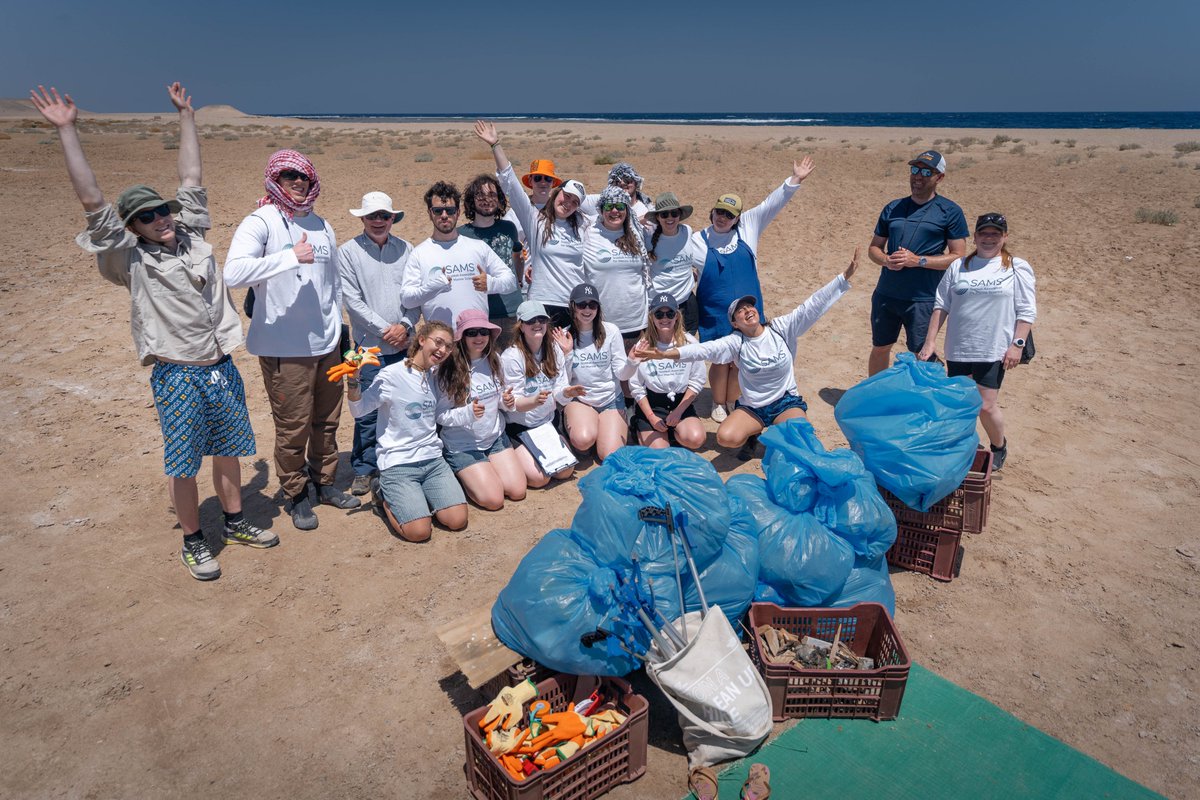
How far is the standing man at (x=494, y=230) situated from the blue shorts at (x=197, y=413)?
5.61 feet

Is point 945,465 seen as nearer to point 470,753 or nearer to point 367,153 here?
point 470,753

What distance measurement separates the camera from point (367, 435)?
4746mm

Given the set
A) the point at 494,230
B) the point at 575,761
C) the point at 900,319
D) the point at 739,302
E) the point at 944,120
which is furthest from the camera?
the point at 944,120

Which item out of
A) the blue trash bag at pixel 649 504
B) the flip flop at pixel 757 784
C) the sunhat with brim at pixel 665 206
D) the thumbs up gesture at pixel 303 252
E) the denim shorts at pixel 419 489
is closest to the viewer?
the flip flop at pixel 757 784

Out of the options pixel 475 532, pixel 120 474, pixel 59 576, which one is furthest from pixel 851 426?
pixel 120 474

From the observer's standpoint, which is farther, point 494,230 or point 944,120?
point 944,120

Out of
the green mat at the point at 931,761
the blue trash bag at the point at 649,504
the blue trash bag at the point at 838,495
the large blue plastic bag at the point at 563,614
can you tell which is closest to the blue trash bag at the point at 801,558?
the blue trash bag at the point at 838,495

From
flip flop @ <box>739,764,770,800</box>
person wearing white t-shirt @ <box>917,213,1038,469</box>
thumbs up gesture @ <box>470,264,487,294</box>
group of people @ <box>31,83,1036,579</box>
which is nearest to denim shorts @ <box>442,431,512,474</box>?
group of people @ <box>31,83,1036,579</box>

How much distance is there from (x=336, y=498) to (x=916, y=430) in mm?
3456

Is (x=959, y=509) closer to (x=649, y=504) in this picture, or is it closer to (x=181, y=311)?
(x=649, y=504)

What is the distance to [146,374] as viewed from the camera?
6.41 meters

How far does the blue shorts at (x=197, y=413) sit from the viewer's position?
362cm

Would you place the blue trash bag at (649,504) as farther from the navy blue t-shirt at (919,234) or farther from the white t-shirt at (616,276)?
the navy blue t-shirt at (919,234)

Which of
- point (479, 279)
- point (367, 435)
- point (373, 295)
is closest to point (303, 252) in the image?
point (373, 295)
